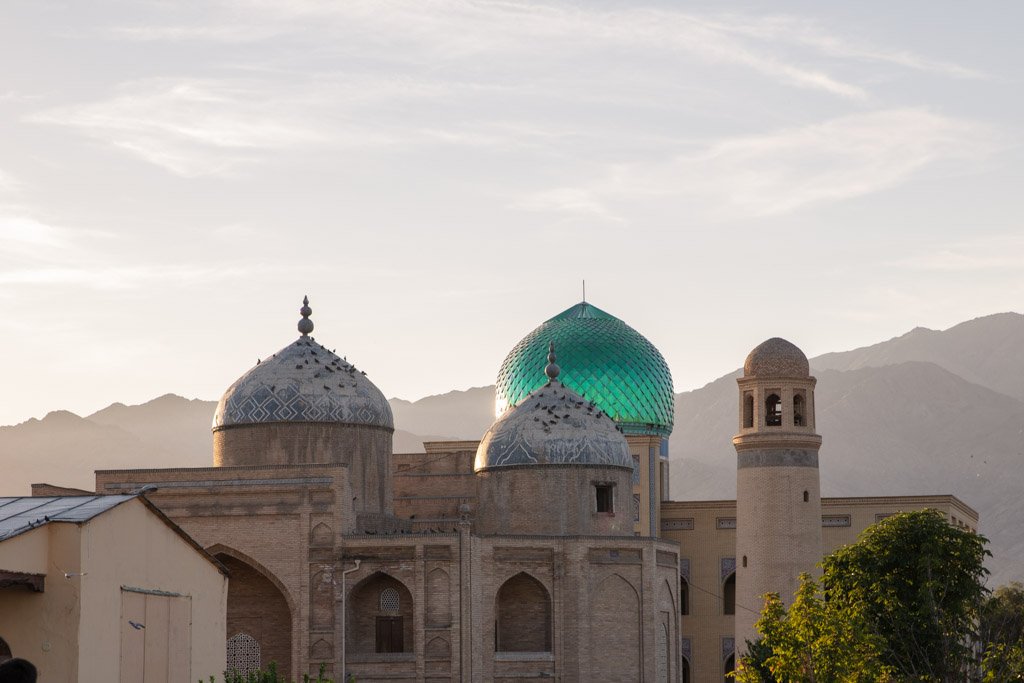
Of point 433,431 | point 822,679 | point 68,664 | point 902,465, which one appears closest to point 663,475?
point 822,679

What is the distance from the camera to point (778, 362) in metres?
38.8

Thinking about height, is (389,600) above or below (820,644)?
above

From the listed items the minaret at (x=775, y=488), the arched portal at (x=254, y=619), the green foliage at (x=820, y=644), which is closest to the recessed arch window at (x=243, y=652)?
the arched portal at (x=254, y=619)

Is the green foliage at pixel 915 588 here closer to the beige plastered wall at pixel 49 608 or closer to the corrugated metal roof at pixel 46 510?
the corrugated metal roof at pixel 46 510

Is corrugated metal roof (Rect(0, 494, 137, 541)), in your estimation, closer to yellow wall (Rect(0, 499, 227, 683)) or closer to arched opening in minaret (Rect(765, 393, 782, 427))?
yellow wall (Rect(0, 499, 227, 683))

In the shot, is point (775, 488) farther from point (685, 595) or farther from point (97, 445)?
point (97, 445)

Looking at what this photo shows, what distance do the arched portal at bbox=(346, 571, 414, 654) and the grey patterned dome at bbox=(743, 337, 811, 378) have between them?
9.54 m

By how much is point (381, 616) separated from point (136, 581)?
52.1ft

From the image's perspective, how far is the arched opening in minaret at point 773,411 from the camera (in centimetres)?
3878

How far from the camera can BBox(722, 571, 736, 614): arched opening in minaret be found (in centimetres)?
4372


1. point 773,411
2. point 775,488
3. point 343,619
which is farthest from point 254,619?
point 773,411

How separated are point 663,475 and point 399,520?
34.7ft

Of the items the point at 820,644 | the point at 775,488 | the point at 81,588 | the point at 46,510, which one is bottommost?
the point at 820,644

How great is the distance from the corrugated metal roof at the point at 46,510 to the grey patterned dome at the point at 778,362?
21754 millimetres
